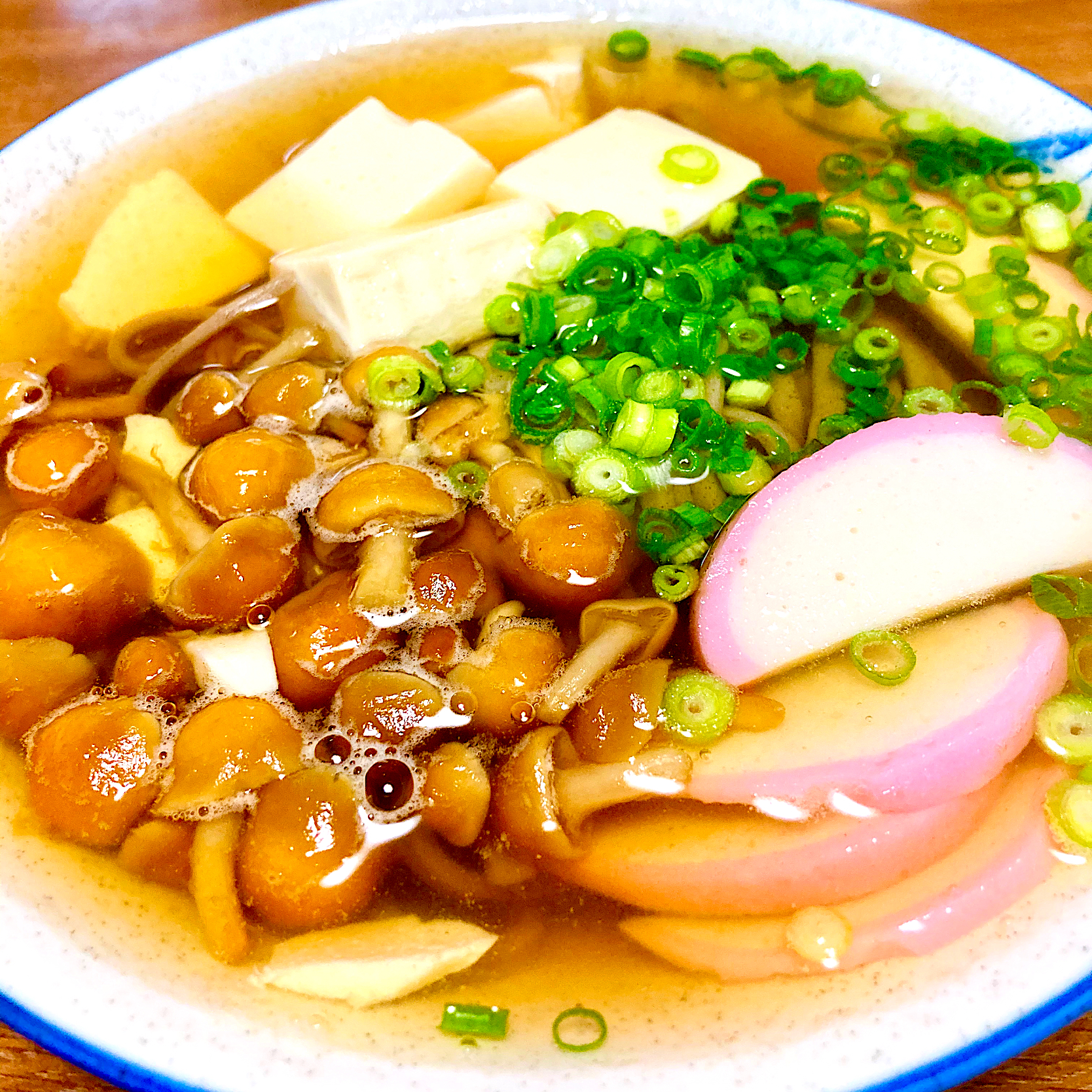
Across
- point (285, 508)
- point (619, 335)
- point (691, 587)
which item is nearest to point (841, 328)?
point (619, 335)

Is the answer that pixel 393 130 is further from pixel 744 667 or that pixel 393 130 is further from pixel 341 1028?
pixel 341 1028

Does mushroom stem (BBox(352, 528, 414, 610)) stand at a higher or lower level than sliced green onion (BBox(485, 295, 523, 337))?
lower

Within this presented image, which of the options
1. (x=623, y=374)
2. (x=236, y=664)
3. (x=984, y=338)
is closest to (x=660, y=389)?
(x=623, y=374)

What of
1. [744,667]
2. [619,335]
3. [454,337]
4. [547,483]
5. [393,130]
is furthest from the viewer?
[393,130]

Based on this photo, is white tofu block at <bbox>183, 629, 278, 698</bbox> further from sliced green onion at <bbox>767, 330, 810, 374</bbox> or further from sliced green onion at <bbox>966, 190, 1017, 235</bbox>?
sliced green onion at <bbox>966, 190, 1017, 235</bbox>

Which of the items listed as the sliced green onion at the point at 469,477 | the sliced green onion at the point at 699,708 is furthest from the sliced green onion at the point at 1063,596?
the sliced green onion at the point at 469,477

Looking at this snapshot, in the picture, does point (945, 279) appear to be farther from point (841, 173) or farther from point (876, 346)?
point (841, 173)

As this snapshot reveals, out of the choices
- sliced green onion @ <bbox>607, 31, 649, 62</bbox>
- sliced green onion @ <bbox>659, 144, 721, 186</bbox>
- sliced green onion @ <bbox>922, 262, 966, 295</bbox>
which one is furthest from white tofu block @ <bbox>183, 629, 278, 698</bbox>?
sliced green onion @ <bbox>607, 31, 649, 62</bbox>
